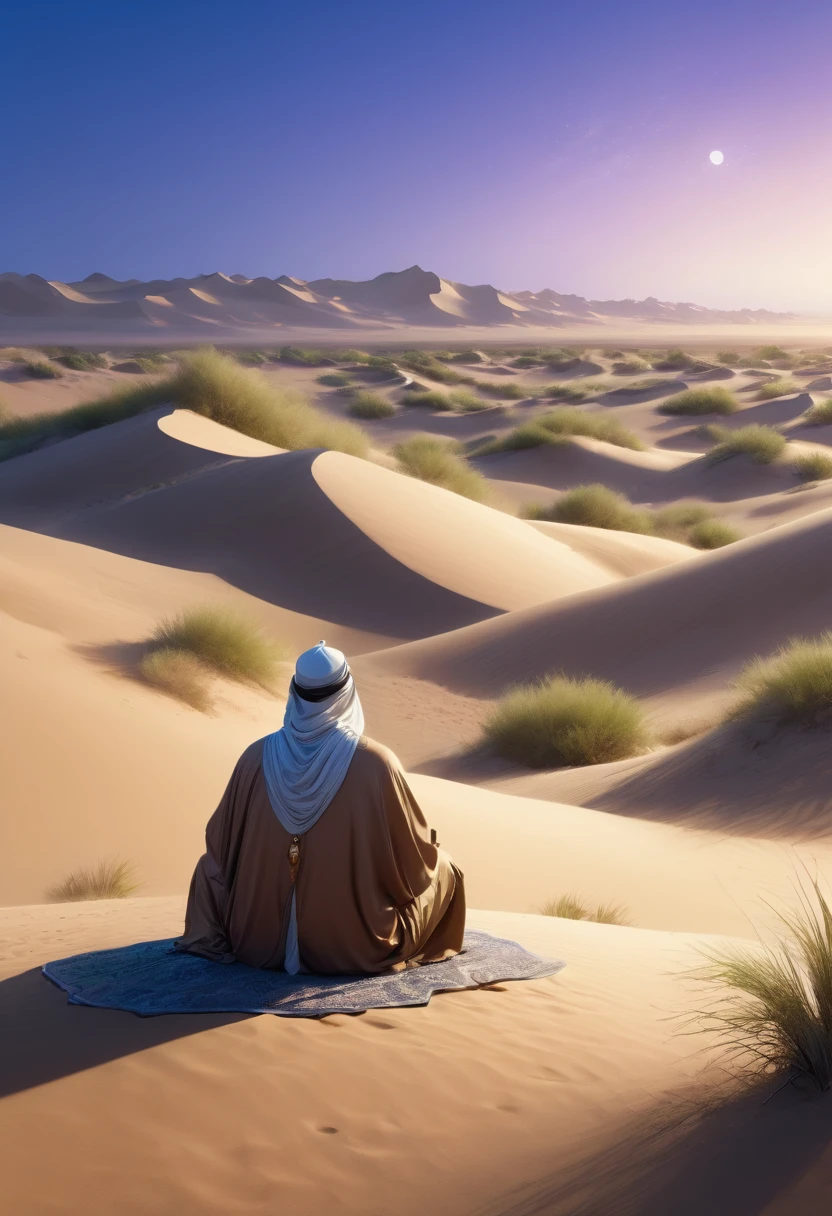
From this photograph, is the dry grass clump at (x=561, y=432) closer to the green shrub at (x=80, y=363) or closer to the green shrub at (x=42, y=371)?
the green shrub at (x=42, y=371)

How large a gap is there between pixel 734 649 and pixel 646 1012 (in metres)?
8.51

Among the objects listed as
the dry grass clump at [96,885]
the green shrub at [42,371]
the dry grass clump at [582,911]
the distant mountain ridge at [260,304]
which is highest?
the distant mountain ridge at [260,304]

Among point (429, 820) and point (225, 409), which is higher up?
point (225, 409)

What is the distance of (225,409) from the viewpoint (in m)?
22.7

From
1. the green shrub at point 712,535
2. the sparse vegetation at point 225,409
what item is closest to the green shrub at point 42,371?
the sparse vegetation at point 225,409

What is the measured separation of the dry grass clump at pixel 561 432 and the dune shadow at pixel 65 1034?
25429mm

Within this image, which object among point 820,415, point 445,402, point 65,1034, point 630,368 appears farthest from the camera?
point 630,368

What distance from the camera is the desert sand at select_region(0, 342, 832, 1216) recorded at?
263cm

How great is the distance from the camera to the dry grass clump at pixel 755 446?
25.9 meters

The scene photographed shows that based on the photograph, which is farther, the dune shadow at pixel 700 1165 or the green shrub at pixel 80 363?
the green shrub at pixel 80 363

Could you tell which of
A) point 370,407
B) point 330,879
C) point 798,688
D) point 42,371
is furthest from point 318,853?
point 42,371

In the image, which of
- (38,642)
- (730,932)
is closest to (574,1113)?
(730,932)

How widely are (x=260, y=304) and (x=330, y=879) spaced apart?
132 metres

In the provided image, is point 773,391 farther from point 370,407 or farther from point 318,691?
point 318,691
